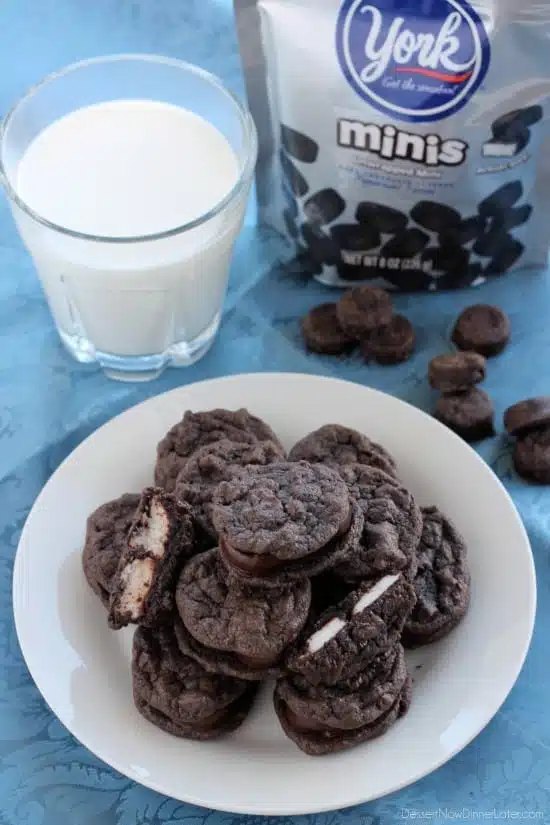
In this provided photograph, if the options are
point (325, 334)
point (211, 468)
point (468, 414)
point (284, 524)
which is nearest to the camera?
point (284, 524)

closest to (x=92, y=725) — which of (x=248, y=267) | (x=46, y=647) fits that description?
(x=46, y=647)

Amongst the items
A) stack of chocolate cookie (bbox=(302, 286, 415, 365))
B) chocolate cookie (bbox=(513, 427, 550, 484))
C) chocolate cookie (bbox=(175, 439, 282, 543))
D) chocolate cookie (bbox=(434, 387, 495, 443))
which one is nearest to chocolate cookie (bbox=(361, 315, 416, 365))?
stack of chocolate cookie (bbox=(302, 286, 415, 365))

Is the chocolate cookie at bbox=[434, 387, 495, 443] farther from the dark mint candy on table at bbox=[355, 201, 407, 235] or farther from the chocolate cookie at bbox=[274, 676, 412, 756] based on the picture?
the chocolate cookie at bbox=[274, 676, 412, 756]

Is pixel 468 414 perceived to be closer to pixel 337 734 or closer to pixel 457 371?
pixel 457 371

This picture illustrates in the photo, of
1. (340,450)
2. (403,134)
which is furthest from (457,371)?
(403,134)

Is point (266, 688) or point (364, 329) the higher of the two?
point (364, 329)

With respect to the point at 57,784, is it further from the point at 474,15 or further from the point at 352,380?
the point at 474,15
